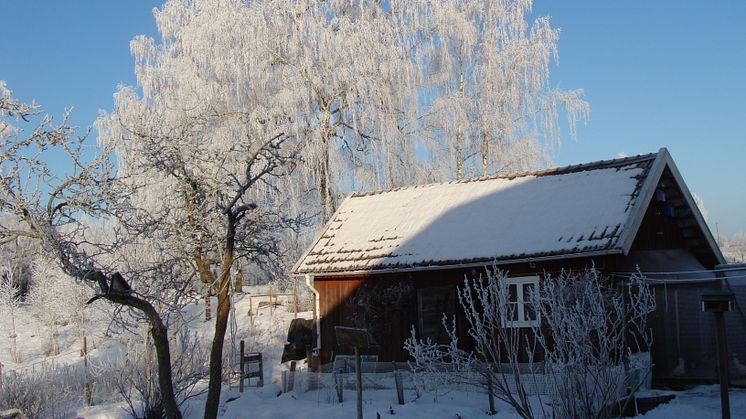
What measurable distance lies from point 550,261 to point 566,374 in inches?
264

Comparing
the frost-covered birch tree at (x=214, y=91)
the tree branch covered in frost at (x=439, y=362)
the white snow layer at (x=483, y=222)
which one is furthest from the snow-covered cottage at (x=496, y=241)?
the frost-covered birch tree at (x=214, y=91)

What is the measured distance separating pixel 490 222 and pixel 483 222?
174 millimetres

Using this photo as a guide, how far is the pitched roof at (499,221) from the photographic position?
12.9 meters

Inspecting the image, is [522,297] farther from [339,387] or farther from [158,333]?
[158,333]

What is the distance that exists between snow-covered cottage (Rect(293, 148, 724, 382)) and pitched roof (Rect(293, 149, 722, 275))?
0.03 metres

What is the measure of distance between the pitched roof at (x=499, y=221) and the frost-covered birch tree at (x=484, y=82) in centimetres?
796

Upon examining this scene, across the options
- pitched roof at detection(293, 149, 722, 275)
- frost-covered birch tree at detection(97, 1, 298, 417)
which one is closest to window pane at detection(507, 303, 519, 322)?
pitched roof at detection(293, 149, 722, 275)

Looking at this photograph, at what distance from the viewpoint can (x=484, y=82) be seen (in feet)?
82.2

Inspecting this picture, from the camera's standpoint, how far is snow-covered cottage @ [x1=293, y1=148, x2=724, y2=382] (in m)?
13.0

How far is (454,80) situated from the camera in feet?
84.1

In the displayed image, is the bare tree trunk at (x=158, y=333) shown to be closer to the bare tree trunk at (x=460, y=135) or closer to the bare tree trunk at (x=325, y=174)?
the bare tree trunk at (x=325, y=174)

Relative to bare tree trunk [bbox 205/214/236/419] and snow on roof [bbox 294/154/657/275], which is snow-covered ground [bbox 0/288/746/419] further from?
bare tree trunk [bbox 205/214/236/419]

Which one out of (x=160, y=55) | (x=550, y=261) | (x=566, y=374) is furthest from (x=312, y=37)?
(x=566, y=374)

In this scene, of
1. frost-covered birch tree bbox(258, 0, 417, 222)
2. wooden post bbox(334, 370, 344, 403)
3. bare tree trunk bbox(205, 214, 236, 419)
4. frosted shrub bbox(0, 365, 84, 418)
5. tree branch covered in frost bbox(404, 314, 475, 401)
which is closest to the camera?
tree branch covered in frost bbox(404, 314, 475, 401)
